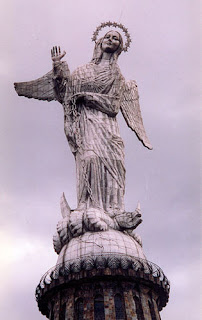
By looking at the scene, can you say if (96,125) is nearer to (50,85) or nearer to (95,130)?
(95,130)

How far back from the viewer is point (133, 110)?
24.3 m

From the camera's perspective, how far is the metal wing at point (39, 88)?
2322 centimetres

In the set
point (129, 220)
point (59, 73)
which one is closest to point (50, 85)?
point (59, 73)

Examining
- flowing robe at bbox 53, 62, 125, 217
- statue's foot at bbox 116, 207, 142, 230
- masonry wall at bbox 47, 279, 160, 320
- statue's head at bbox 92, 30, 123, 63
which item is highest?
statue's head at bbox 92, 30, 123, 63

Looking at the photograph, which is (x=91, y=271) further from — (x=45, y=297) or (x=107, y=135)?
(x=107, y=135)

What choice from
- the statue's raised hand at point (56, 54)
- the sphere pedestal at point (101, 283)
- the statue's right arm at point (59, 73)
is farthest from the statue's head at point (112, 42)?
the sphere pedestal at point (101, 283)

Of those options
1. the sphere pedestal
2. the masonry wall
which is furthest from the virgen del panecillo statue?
the masonry wall

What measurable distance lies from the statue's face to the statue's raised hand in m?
2.98

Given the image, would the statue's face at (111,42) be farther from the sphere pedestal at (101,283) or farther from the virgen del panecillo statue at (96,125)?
the sphere pedestal at (101,283)

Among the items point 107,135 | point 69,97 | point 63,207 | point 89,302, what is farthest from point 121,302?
point 69,97

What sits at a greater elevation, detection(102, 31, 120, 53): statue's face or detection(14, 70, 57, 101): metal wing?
detection(102, 31, 120, 53): statue's face

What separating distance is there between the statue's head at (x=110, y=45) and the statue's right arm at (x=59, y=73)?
7.92 feet

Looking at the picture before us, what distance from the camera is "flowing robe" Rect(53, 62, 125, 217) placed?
64.6ft

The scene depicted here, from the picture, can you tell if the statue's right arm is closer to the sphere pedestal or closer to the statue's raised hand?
the statue's raised hand
